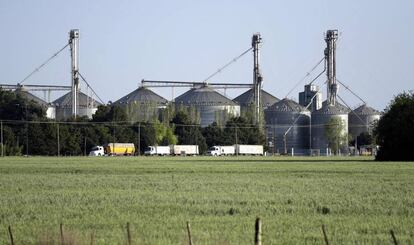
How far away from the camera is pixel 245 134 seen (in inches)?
6639

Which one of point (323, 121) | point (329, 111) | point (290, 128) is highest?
point (329, 111)

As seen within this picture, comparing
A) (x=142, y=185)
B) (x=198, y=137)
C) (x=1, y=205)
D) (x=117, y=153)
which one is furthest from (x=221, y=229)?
(x=198, y=137)

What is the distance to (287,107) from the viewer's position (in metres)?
176

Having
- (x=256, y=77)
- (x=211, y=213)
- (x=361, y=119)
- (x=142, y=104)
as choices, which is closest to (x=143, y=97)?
(x=142, y=104)

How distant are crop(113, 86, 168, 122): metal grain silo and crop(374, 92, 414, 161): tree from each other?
8493 cm

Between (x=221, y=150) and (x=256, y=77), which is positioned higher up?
(x=256, y=77)

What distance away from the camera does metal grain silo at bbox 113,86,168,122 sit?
178 meters

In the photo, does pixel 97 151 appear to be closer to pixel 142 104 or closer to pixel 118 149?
pixel 118 149

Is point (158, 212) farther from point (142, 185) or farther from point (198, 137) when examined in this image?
point (198, 137)

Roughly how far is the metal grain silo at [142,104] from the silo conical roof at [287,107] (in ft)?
84.7

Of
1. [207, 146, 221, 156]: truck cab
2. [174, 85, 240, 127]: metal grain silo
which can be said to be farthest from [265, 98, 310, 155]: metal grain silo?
[207, 146, 221, 156]: truck cab

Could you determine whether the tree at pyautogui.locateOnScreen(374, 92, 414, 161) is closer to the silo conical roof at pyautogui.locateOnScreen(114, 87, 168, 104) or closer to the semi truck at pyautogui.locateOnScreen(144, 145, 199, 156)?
the semi truck at pyautogui.locateOnScreen(144, 145, 199, 156)

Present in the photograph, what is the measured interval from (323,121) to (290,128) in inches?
282

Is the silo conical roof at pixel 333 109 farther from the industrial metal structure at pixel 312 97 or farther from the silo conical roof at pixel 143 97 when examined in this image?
the silo conical roof at pixel 143 97
